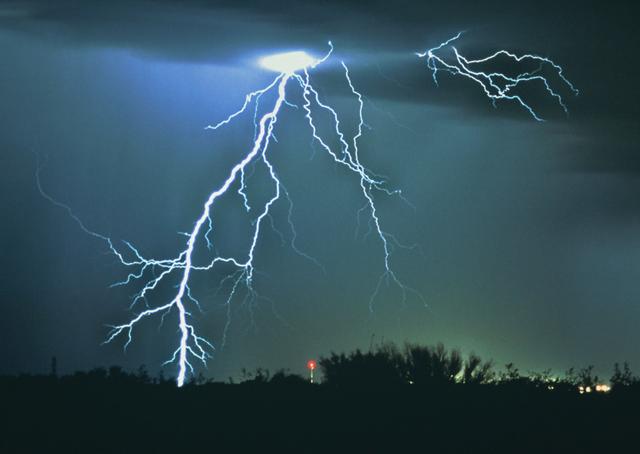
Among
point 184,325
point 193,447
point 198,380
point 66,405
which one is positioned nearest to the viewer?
point 193,447

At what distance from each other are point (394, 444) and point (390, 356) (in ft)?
34.3

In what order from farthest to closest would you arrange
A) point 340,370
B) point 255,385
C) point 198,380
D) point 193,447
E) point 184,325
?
point 184,325, point 340,370, point 198,380, point 255,385, point 193,447

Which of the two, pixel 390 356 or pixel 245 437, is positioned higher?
pixel 390 356

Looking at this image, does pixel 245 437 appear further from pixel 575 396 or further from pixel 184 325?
pixel 184 325

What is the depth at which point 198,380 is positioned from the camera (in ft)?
63.9

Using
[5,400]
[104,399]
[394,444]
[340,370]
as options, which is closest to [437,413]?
[394,444]

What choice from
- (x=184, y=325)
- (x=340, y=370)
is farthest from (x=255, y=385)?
(x=184, y=325)

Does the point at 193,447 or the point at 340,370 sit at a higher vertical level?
the point at 340,370

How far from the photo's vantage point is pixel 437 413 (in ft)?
55.0

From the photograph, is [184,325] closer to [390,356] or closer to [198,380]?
[390,356]

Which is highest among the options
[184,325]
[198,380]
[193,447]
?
[184,325]

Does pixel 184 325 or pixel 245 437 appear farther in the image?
pixel 184 325

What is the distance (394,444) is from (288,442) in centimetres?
124

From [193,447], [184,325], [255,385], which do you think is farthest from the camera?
[184,325]
